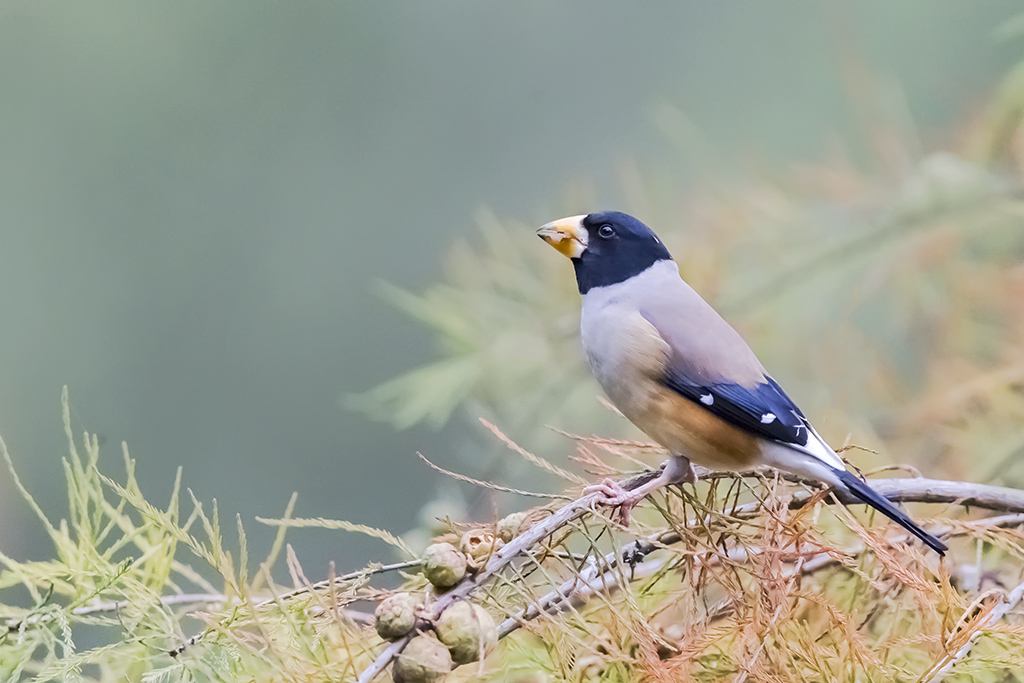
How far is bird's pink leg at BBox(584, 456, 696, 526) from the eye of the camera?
2.74ft

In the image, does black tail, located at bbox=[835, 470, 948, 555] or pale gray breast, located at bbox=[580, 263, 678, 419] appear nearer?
black tail, located at bbox=[835, 470, 948, 555]

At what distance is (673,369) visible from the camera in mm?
1124

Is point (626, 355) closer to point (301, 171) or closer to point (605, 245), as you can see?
point (605, 245)

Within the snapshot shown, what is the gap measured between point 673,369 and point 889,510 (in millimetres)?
300

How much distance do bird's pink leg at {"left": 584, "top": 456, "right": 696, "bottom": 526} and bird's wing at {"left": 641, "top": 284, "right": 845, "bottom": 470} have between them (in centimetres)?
8

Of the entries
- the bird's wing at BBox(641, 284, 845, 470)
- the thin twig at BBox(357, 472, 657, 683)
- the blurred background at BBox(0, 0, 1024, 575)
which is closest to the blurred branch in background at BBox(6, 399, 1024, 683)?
the thin twig at BBox(357, 472, 657, 683)

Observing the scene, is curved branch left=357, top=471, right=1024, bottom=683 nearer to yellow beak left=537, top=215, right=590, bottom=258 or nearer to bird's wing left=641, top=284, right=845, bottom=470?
bird's wing left=641, top=284, right=845, bottom=470

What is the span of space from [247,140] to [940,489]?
400 cm

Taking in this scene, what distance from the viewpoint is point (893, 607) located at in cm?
95

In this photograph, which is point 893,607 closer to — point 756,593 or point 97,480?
point 756,593

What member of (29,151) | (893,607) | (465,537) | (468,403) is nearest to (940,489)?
(893,607)

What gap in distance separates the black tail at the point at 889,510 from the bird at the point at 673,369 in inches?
0.7

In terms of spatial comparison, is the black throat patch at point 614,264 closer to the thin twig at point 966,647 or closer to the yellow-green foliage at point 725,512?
the yellow-green foliage at point 725,512

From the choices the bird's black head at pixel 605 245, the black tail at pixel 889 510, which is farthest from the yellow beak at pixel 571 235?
the black tail at pixel 889 510
